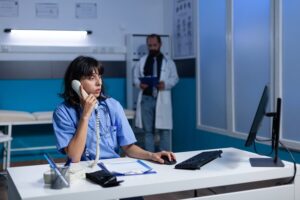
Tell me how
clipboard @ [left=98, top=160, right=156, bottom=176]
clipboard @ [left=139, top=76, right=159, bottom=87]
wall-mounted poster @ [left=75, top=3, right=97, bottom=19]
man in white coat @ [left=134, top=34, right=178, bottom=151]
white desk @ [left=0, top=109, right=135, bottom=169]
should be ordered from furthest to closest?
1. wall-mounted poster @ [left=75, top=3, right=97, bottom=19]
2. man in white coat @ [left=134, top=34, right=178, bottom=151]
3. clipboard @ [left=139, top=76, right=159, bottom=87]
4. white desk @ [left=0, top=109, right=135, bottom=169]
5. clipboard @ [left=98, top=160, right=156, bottom=176]

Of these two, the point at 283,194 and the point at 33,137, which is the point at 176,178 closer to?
the point at 283,194

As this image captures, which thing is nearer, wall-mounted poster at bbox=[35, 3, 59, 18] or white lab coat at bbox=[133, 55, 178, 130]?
white lab coat at bbox=[133, 55, 178, 130]

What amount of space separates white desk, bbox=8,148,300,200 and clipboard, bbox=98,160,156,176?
0.13ft

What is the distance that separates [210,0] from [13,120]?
8.14 feet

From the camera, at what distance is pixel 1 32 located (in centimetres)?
489

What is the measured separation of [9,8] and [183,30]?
7.10 feet

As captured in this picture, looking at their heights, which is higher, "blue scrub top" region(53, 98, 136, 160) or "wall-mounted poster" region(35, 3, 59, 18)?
"wall-mounted poster" region(35, 3, 59, 18)

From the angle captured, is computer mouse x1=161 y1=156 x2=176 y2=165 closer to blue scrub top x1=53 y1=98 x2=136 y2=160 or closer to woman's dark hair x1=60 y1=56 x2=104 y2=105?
blue scrub top x1=53 y1=98 x2=136 y2=160

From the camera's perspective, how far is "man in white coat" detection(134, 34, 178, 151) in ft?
15.7

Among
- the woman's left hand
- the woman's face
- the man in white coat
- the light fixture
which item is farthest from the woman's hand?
the light fixture

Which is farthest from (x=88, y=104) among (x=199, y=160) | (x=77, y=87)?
(x=199, y=160)

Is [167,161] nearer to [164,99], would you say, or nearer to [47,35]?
[164,99]

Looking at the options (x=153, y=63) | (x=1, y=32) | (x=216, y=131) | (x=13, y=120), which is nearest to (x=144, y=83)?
(x=153, y=63)

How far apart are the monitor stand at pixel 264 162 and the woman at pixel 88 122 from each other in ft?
1.22
